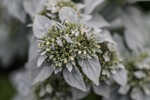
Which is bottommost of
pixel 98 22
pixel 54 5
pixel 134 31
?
pixel 134 31

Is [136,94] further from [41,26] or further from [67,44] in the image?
[41,26]

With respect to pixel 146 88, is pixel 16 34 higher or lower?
higher

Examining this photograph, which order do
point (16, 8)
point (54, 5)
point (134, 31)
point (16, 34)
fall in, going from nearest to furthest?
point (54, 5)
point (16, 8)
point (134, 31)
point (16, 34)

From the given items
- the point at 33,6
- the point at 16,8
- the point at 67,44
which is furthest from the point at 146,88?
the point at 16,8

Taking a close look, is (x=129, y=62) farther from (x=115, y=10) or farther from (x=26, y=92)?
(x=26, y=92)

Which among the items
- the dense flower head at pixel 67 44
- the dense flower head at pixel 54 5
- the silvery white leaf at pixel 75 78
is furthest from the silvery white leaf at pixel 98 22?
the silvery white leaf at pixel 75 78

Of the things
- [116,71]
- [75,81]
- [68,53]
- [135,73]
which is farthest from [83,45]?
[135,73]

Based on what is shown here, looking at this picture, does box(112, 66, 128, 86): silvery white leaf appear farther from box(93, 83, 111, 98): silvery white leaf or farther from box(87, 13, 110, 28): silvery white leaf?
box(87, 13, 110, 28): silvery white leaf

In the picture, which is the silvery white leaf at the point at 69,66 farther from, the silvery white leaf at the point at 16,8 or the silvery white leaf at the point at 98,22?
the silvery white leaf at the point at 16,8
